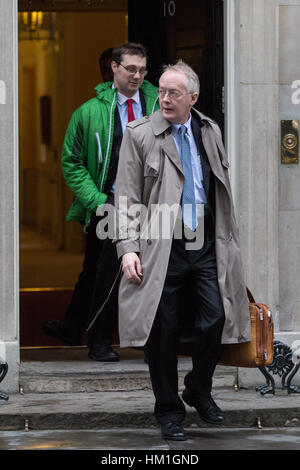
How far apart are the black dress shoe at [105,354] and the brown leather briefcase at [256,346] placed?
168cm

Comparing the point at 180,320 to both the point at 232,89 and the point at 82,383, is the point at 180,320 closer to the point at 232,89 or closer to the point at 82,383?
the point at 82,383

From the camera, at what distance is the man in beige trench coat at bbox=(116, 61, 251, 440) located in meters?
6.27

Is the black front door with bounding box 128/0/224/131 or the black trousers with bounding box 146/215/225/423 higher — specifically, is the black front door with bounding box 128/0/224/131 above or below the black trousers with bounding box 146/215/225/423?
above

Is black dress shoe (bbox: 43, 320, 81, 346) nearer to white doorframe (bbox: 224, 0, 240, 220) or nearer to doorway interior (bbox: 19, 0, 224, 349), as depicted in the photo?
doorway interior (bbox: 19, 0, 224, 349)

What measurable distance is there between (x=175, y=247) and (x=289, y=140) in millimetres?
1898

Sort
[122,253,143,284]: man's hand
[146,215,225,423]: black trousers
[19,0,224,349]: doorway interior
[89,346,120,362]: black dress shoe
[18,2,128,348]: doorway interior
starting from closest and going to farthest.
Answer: [122,253,143,284]: man's hand → [146,215,225,423]: black trousers → [89,346,120,362]: black dress shoe → [19,0,224,349]: doorway interior → [18,2,128,348]: doorway interior

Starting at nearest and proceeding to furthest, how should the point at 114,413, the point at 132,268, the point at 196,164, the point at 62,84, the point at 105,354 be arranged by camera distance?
the point at 132,268 < the point at 196,164 < the point at 114,413 < the point at 105,354 < the point at 62,84

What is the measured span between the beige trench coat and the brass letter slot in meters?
1.43

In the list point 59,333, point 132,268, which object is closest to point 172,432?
point 132,268

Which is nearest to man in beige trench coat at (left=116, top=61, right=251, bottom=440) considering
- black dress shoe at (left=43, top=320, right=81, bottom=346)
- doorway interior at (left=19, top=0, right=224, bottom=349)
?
doorway interior at (left=19, top=0, right=224, bottom=349)

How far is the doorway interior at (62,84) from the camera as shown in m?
8.40

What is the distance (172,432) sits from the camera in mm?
6426
